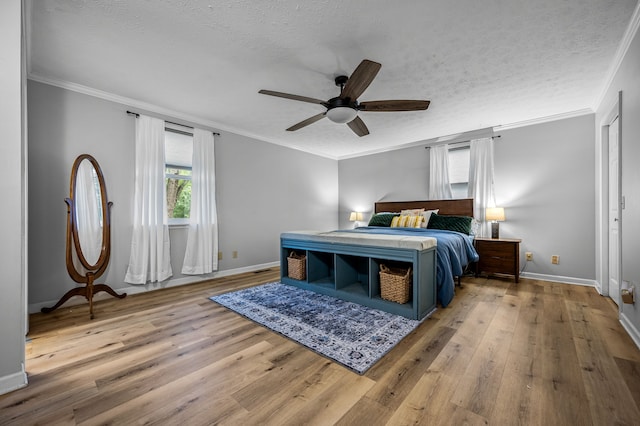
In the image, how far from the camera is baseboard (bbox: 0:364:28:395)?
1.44m

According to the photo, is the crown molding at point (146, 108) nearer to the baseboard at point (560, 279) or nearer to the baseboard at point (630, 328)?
the baseboard at point (560, 279)

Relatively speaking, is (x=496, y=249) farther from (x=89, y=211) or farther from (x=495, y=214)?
(x=89, y=211)

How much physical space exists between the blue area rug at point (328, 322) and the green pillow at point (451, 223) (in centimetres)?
216

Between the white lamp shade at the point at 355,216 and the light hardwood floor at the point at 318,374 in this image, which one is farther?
the white lamp shade at the point at 355,216

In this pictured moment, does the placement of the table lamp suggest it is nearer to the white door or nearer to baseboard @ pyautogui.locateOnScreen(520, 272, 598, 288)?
baseboard @ pyautogui.locateOnScreen(520, 272, 598, 288)

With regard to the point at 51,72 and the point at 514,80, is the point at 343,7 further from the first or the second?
the point at 51,72

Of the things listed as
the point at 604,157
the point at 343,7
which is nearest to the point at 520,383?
the point at 343,7

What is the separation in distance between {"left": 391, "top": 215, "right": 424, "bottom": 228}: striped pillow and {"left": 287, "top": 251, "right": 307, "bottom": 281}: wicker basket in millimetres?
1860

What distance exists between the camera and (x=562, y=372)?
5.24 ft

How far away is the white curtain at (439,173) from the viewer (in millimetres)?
4645

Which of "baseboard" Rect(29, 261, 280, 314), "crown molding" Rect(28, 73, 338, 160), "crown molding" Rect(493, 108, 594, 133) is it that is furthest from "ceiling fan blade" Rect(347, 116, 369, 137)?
"baseboard" Rect(29, 261, 280, 314)

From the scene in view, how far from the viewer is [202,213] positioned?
3842 mm

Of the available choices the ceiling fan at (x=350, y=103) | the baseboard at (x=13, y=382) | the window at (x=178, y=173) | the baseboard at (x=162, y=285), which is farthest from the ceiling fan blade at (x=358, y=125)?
the baseboard at (x=13, y=382)

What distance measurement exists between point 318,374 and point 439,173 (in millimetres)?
4140
